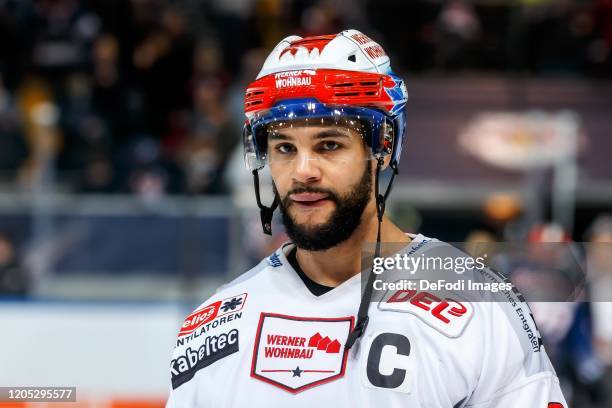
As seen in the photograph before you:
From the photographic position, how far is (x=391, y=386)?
1.72 meters

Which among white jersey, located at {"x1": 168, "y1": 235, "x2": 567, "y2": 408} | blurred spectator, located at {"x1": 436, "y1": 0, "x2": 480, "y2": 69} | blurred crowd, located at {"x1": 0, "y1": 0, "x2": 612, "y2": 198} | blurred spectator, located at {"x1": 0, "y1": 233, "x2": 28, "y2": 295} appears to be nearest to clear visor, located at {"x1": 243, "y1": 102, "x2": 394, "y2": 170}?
white jersey, located at {"x1": 168, "y1": 235, "x2": 567, "y2": 408}

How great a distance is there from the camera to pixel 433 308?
178 cm

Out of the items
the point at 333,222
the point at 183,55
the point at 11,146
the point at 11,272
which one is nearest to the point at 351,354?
the point at 333,222

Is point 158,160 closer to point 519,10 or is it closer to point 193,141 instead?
point 193,141

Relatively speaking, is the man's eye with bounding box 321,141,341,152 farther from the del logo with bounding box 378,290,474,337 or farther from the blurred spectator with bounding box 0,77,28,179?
the blurred spectator with bounding box 0,77,28,179

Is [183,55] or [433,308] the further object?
[183,55]

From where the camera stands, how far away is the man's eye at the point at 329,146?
182cm

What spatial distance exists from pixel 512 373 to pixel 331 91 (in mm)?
562

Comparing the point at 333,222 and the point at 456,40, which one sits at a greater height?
the point at 456,40

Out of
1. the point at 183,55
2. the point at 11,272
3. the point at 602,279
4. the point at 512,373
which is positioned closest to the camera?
the point at 512,373

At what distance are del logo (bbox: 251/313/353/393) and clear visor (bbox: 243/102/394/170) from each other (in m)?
0.28

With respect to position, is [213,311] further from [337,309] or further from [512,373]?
[512,373]

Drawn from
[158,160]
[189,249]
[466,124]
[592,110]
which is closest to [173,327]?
[189,249]

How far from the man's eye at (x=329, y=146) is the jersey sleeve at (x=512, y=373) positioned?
0.39 metres
